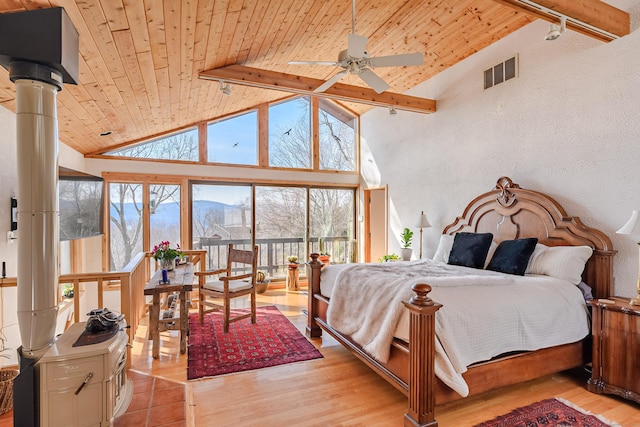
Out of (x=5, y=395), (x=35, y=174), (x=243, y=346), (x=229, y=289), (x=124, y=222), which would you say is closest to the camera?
(x=35, y=174)

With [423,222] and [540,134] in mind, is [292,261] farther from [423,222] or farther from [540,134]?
[540,134]

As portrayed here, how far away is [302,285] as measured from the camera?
6.34m

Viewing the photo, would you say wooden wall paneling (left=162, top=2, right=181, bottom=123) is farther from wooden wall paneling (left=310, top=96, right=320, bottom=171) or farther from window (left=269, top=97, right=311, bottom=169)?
wooden wall paneling (left=310, top=96, right=320, bottom=171)

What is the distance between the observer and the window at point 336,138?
675 cm

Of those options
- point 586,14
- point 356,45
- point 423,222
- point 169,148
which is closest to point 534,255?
point 423,222

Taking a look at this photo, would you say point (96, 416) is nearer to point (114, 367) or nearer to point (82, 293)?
point (114, 367)

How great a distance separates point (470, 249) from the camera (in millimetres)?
3732

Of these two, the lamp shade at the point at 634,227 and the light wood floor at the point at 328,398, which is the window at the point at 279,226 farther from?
the lamp shade at the point at 634,227

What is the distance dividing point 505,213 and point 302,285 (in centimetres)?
380

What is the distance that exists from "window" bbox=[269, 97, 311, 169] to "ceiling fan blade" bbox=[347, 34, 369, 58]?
3.86 meters

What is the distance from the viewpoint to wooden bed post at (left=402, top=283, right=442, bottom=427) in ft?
6.58

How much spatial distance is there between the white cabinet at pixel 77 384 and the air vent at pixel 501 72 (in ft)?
15.4

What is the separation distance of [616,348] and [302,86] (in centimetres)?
382

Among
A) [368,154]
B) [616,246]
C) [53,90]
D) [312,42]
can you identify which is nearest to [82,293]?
[53,90]
